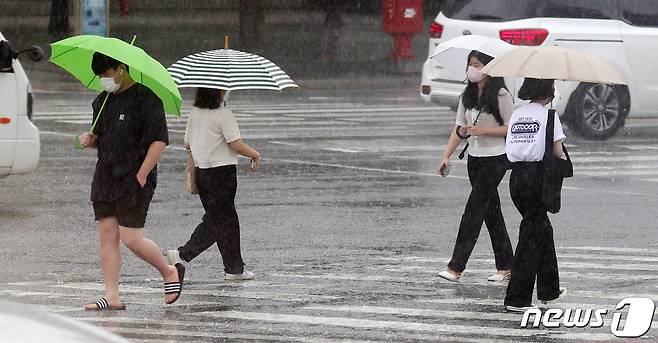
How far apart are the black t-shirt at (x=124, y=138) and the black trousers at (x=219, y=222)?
1.06 metres

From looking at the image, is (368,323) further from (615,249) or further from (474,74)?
(615,249)

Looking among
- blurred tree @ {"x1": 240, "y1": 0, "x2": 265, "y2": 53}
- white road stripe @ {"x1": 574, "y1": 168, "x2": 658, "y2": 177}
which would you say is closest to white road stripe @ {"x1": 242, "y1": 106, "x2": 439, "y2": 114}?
white road stripe @ {"x1": 574, "y1": 168, "x2": 658, "y2": 177}

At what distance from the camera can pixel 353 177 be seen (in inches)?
612

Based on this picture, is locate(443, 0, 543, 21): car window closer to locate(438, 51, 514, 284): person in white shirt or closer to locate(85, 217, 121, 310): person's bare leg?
locate(438, 51, 514, 284): person in white shirt

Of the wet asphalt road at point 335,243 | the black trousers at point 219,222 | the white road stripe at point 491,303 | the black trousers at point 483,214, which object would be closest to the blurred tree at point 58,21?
the wet asphalt road at point 335,243

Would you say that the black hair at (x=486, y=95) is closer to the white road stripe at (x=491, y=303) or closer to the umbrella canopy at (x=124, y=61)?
the white road stripe at (x=491, y=303)

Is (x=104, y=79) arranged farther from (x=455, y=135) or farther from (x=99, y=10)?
(x=99, y=10)

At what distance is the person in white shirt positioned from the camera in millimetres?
10039

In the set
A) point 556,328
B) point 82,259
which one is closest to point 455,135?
point 556,328

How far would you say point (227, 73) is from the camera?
32.5 feet

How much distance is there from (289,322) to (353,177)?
6955 mm

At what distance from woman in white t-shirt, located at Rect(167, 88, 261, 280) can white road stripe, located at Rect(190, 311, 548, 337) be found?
1191mm

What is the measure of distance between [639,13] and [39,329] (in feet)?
55.0

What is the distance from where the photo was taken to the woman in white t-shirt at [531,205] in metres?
9.15
